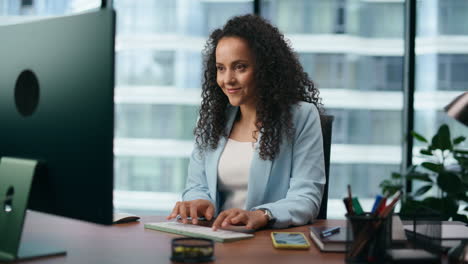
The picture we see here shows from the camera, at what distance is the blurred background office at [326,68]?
368 centimetres

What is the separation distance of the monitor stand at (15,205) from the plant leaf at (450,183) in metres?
0.82

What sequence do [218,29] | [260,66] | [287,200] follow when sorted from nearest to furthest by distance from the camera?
[287,200], [260,66], [218,29]

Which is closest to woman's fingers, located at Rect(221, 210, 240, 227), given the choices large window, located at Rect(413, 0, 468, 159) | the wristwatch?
the wristwatch

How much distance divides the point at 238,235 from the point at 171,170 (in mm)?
2582

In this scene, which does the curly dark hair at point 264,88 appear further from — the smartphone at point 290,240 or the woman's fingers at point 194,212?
the smartphone at point 290,240

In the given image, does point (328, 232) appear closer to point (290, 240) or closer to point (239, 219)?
point (290, 240)

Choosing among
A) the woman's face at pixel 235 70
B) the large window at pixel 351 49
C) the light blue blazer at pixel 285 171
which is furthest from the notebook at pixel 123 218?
the large window at pixel 351 49

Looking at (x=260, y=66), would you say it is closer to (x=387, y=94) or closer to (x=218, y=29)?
(x=218, y=29)

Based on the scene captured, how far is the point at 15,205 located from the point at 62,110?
0.73 ft

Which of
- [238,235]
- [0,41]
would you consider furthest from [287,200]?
[0,41]

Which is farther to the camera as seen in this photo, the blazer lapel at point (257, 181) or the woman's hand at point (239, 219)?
the blazer lapel at point (257, 181)

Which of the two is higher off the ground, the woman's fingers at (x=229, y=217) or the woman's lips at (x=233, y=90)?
the woman's lips at (x=233, y=90)

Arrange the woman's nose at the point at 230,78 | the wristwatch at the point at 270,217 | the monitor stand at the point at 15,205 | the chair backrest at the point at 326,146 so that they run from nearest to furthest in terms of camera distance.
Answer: the monitor stand at the point at 15,205 < the wristwatch at the point at 270,217 < the woman's nose at the point at 230,78 < the chair backrest at the point at 326,146

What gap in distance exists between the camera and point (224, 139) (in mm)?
1932
